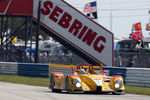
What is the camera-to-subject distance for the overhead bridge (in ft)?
108

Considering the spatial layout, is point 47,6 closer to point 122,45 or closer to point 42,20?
point 42,20

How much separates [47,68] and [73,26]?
8.43 m

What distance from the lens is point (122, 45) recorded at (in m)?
48.3

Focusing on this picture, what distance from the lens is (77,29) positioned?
3306cm

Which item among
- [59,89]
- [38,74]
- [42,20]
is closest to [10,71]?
[38,74]

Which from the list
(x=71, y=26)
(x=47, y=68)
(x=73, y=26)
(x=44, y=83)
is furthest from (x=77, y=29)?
(x=44, y=83)

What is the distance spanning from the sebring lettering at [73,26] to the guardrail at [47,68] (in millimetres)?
6876

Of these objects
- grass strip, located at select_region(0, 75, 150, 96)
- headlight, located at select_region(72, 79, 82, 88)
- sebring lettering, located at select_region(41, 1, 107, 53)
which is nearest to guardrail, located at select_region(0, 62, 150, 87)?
grass strip, located at select_region(0, 75, 150, 96)

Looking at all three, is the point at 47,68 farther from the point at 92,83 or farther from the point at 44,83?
the point at 92,83

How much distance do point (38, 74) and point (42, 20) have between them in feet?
27.8

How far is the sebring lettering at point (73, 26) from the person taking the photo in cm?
3284

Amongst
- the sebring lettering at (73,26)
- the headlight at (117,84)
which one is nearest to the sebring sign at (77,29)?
the sebring lettering at (73,26)

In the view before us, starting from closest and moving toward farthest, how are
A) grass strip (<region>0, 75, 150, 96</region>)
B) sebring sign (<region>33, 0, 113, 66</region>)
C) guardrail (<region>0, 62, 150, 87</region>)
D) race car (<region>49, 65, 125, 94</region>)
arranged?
1. race car (<region>49, 65, 125, 94</region>)
2. grass strip (<region>0, 75, 150, 96</region>)
3. guardrail (<region>0, 62, 150, 87</region>)
4. sebring sign (<region>33, 0, 113, 66</region>)

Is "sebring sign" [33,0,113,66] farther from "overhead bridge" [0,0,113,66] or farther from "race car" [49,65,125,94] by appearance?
"race car" [49,65,125,94]
